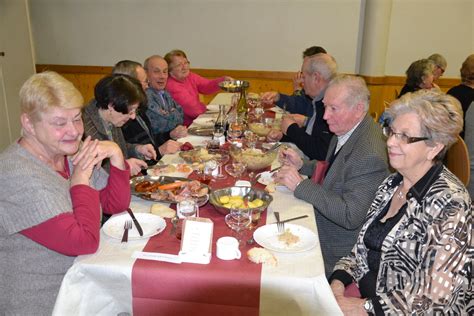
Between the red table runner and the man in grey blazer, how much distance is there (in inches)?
25.7

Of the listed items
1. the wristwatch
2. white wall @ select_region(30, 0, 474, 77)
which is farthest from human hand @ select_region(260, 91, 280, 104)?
the wristwatch

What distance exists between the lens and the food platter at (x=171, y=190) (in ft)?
6.41

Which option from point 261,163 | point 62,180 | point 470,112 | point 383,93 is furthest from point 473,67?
point 62,180

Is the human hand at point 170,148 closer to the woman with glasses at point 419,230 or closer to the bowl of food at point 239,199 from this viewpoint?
the bowl of food at point 239,199

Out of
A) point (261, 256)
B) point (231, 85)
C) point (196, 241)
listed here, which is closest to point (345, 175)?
point (261, 256)

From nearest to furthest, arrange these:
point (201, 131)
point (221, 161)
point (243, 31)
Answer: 1. point (221, 161)
2. point (201, 131)
3. point (243, 31)

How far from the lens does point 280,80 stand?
6.36 metres

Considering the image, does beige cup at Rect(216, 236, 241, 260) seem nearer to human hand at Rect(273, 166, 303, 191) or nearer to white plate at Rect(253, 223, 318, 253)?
white plate at Rect(253, 223, 318, 253)

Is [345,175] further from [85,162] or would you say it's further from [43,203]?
[43,203]

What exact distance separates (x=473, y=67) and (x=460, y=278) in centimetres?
312

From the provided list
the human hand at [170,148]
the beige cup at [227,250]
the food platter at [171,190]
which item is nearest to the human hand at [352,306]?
the beige cup at [227,250]

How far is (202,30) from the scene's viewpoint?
6.27m

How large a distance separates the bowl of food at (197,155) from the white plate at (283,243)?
986 millimetres

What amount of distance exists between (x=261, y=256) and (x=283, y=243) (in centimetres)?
16
